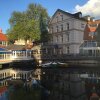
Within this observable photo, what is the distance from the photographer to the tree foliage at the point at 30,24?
223 ft

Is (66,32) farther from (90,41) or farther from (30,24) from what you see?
(30,24)

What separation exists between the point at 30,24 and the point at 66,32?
39.8 feet

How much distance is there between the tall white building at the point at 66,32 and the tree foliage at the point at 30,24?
3521 millimetres

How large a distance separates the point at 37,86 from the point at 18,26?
43.9 m

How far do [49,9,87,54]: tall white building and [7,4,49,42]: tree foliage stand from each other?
3521mm

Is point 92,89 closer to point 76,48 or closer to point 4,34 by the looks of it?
point 76,48

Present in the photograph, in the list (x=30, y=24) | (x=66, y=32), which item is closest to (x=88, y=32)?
(x=66, y=32)

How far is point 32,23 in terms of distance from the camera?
225 ft

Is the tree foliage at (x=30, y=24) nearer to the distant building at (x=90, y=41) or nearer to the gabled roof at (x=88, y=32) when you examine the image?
the gabled roof at (x=88, y=32)

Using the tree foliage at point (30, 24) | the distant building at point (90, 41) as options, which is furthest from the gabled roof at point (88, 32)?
the tree foliage at point (30, 24)

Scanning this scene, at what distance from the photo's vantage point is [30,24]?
67875mm

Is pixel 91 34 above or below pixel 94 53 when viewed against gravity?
above

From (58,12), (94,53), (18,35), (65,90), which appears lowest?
(65,90)

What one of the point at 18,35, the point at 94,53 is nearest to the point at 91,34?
the point at 94,53
